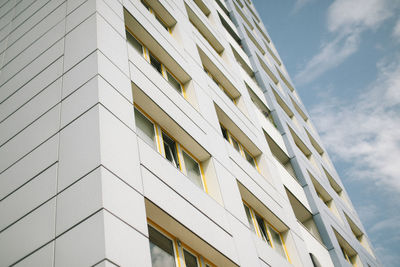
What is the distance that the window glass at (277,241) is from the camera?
13.2 meters

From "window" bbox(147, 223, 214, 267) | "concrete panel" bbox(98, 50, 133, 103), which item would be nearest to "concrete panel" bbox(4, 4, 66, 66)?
"concrete panel" bbox(98, 50, 133, 103)

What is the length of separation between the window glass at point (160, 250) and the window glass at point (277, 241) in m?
6.20

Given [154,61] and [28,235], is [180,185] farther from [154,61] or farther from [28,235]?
[154,61]

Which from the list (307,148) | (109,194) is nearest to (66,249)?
(109,194)

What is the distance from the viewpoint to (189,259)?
27.9ft

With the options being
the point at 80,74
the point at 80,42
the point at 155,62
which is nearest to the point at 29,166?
the point at 80,74

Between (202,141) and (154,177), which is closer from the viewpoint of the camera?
(154,177)

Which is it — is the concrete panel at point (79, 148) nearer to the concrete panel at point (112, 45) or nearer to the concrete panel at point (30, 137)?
the concrete panel at point (30, 137)

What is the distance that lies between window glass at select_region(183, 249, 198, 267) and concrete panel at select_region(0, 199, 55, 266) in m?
3.26

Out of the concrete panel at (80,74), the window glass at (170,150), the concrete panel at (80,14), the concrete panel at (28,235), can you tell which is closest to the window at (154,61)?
the concrete panel at (80,14)

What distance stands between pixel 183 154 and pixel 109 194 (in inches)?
194

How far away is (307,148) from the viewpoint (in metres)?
25.7

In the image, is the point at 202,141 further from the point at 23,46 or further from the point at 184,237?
the point at 23,46

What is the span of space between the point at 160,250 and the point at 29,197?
9.25 ft
